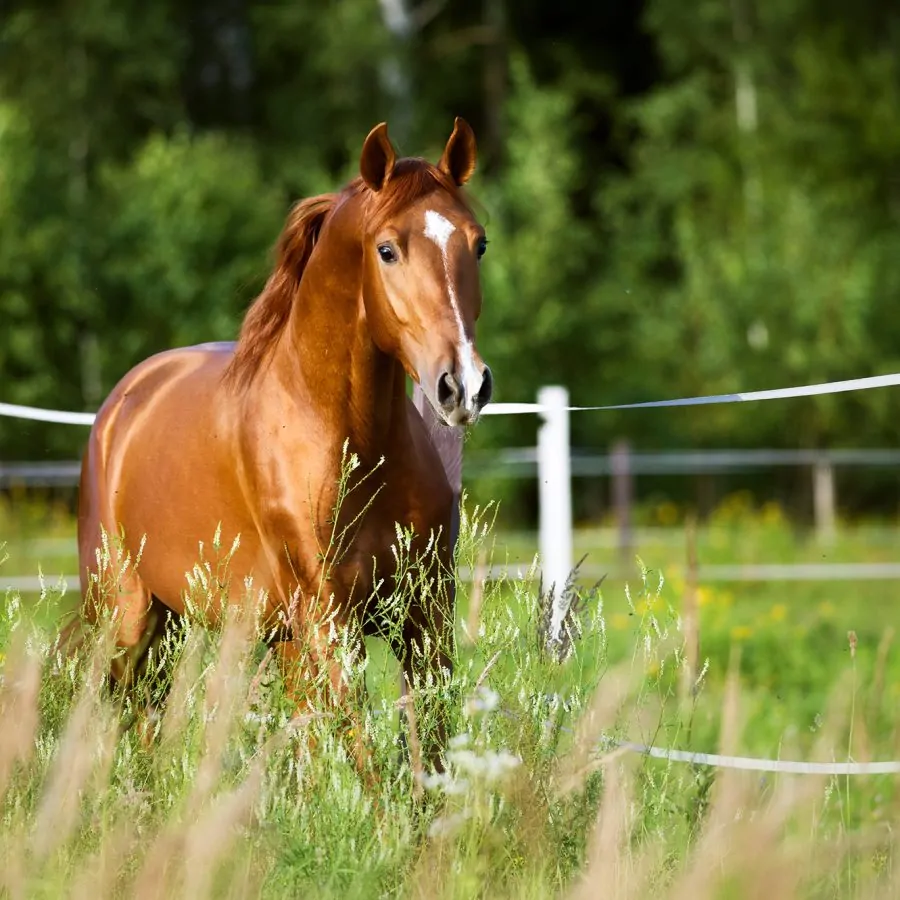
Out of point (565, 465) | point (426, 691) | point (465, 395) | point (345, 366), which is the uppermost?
point (565, 465)

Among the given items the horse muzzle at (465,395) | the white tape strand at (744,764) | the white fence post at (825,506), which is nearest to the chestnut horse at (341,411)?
the horse muzzle at (465,395)

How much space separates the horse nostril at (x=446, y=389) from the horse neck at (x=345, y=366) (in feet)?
1.57

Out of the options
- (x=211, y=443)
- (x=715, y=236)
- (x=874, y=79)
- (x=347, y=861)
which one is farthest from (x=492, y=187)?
(x=347, y=861)

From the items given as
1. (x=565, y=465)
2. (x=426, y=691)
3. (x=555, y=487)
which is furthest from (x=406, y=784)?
(x=555, y=487)

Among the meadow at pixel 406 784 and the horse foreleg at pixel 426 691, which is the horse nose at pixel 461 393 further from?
the horse foreleg at pixel 426 691

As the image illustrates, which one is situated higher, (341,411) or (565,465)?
(565,465)

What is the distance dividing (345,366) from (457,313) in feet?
1.58

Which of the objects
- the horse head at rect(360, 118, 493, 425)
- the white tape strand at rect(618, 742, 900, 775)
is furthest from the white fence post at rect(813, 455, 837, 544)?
the horse head at rect(360, 118, 493, 425)

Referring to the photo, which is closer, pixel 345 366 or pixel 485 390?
pixel 485 390

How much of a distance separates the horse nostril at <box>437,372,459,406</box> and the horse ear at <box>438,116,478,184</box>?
2.27 feet

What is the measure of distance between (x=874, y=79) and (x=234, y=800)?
67.9 ft

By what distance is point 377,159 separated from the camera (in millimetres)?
3930

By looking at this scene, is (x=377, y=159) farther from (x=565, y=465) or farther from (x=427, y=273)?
(x=565, y=465)

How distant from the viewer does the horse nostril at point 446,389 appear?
3549mm
